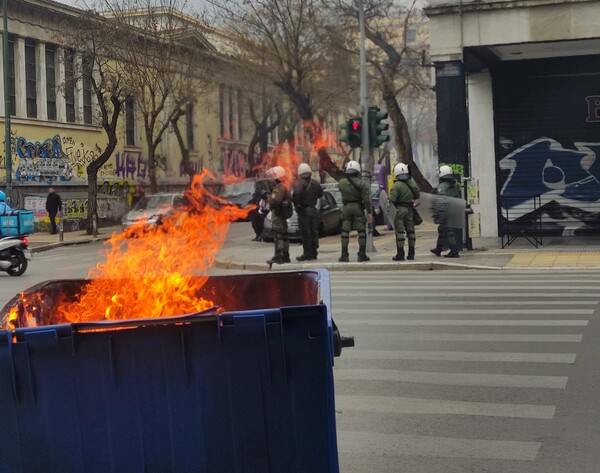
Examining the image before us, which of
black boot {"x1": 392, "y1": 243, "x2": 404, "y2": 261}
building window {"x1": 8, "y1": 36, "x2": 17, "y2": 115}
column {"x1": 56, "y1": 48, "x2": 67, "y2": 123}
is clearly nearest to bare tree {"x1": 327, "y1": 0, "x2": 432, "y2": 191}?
column {"x1": 56, "y1": 48, "x2": 67, "y2": 123}

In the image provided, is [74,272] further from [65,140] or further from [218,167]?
[218,167]

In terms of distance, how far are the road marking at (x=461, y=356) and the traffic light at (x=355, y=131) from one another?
37.1 feet

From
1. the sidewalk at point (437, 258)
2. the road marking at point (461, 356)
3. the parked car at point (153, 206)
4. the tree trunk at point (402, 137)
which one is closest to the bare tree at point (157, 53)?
the parked car at point (153, 206)

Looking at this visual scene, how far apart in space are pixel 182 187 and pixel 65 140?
39.5ft

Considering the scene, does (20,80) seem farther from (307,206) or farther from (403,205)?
(403,205)

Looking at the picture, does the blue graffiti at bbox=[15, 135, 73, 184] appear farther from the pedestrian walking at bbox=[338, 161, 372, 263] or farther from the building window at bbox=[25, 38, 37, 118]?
the pedestrian walking at bbox=[338, 161, 372, 263]

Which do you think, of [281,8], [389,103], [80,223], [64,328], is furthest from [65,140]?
[64,328]

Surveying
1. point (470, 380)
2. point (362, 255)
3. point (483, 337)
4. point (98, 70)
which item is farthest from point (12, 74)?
point (470, 380)

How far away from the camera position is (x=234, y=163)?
2247 inches

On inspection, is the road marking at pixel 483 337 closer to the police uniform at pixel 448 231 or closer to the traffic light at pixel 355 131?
the police uniform at pixel 448 231

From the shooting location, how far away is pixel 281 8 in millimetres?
32344

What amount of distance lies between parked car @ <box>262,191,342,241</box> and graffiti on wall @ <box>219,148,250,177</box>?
90.3 ft

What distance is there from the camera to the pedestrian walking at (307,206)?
1781cm

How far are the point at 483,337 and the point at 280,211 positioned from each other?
928cm
